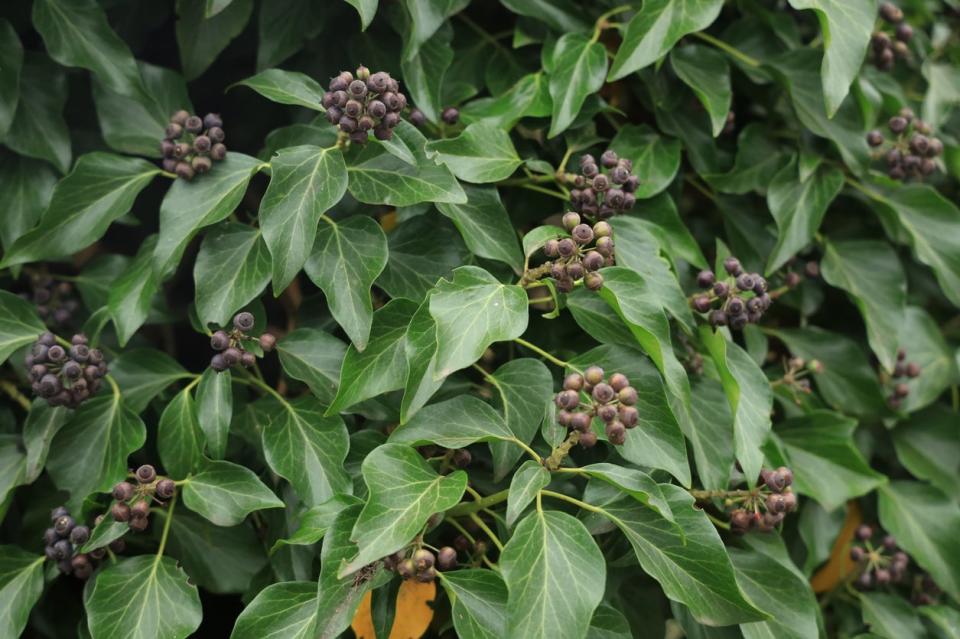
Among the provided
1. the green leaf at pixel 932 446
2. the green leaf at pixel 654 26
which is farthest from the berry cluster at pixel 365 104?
the green leaf at pixel 932 446

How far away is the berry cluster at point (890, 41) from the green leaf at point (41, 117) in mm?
1193

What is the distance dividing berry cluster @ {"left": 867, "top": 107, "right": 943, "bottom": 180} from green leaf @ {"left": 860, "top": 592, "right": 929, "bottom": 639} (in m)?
0.63

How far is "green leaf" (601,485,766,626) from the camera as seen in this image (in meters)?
1.03

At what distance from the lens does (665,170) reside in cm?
139

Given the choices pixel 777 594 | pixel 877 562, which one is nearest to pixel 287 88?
pixel 777 594

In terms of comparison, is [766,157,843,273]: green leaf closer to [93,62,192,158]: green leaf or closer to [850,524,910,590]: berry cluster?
[850,524,910,590]: berry cluster

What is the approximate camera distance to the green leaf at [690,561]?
1.03 metres

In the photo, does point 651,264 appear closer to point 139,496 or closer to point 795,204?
point 795,204

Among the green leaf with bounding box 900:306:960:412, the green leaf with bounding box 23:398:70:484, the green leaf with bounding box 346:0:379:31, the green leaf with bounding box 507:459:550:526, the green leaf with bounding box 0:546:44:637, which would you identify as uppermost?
the green leaf with bounding box 346:0:379:31

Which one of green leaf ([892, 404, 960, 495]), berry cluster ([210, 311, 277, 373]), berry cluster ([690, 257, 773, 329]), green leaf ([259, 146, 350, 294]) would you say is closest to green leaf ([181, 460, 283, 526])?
berry cluster ([210, 311, 277, 373])

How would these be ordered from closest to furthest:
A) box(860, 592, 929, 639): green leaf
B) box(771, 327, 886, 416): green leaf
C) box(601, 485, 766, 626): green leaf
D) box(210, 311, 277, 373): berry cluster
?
box(601, 485, 766, 626): green leaf
box(210, 311, 277, 373): berry cluster
box(860, 592, 929, 639): green leaf
box(771, 327, 886, 416): green leaf

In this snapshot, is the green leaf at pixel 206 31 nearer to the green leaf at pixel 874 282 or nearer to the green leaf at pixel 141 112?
the green leaf at pixel 141 112

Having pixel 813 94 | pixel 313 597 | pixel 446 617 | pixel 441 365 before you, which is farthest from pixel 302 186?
pixel 813 94

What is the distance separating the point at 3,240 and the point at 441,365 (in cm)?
70
